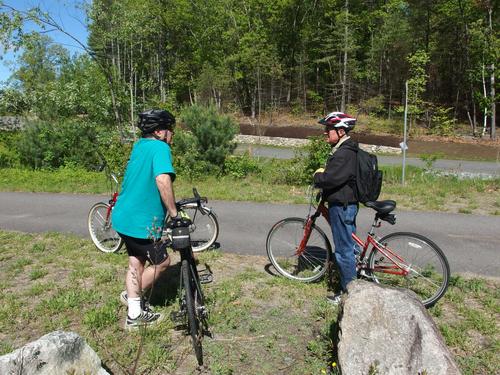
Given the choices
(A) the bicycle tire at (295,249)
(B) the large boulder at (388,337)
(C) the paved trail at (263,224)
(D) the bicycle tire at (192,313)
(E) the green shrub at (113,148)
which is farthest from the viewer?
(E) the green shrub at (113,148)

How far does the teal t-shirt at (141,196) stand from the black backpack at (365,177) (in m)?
1.84

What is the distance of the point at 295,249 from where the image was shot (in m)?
5.23

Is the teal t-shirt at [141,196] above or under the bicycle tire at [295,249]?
above

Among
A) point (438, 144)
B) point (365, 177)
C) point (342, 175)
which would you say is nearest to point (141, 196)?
point (342, 175)

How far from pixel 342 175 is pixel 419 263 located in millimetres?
1280

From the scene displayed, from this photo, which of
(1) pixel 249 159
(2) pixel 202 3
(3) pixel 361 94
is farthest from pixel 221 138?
(2) pixel 202 3

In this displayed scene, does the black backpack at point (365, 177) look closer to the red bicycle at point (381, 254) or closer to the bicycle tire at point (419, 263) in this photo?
the red bicycle at point (381, 254)

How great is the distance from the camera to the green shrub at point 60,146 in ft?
53.7

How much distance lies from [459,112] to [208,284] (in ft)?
138

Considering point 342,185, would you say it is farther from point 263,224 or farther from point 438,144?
point 438,144

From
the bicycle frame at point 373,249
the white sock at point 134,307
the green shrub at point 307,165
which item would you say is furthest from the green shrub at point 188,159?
the white sock at point 134,307

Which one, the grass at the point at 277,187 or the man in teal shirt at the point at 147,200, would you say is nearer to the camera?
the man in teal shirt at the point at 147,200

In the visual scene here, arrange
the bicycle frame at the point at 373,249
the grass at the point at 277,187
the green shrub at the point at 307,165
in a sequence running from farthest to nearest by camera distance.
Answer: the green shrub at the point at 307,165 < the grass at the point at 277,187 < the bicycle frame at the point at 373,249

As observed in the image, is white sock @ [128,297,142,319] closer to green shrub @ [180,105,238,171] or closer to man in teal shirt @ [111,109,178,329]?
man in teal shirt @ [111,109,178,329]
